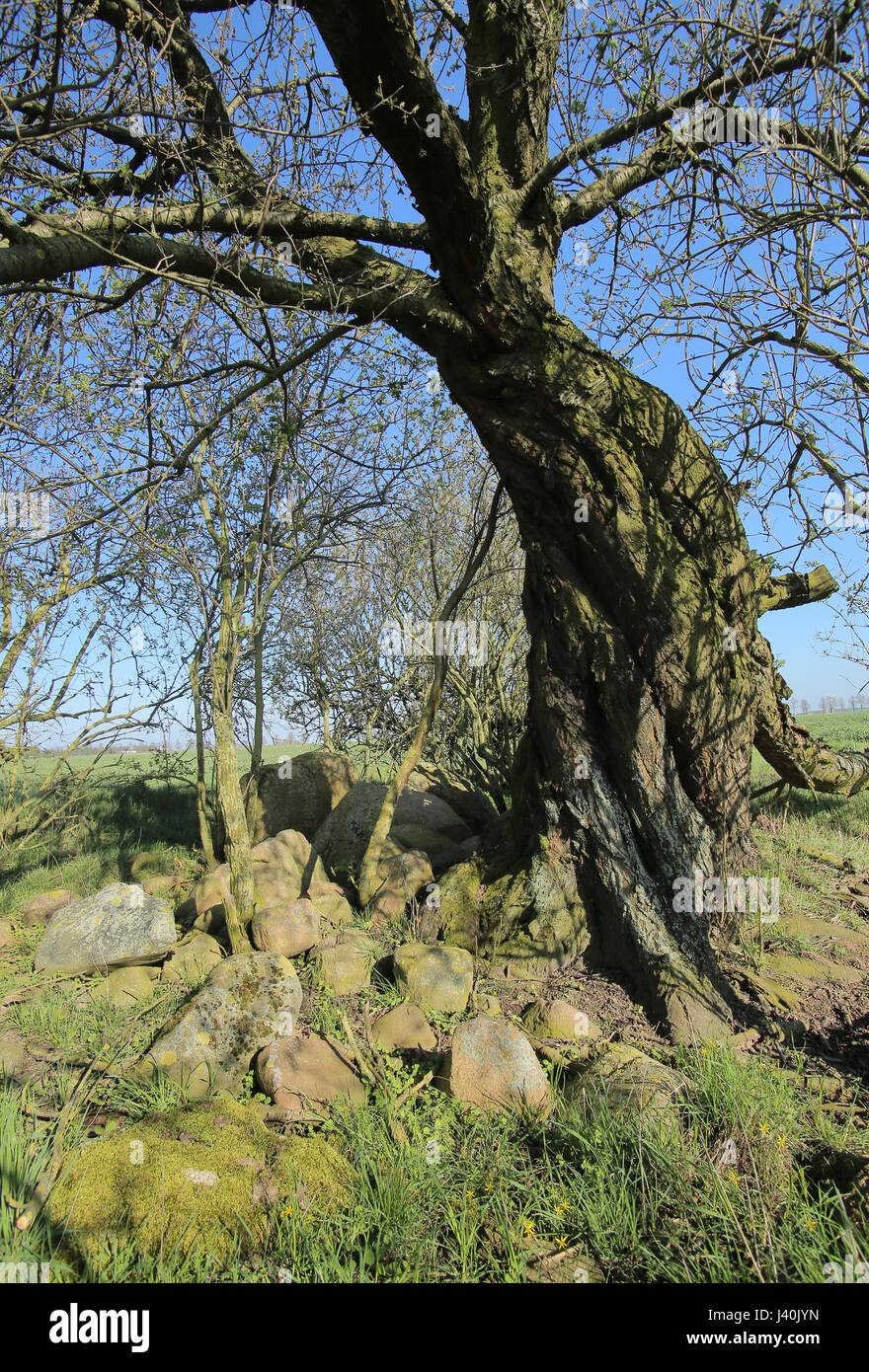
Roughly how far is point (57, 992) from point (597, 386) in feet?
15.5

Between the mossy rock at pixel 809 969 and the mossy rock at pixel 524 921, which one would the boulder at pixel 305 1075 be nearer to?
the mossy rock at pixel 524 921

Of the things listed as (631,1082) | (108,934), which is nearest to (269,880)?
(108,934)

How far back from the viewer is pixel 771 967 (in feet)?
14.5

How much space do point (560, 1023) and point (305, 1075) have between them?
49.9 inches

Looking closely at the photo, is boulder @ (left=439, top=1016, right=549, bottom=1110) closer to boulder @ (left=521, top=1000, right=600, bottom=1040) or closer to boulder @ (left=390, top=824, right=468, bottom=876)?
boulder @ (left=521, top=1000, right=600, bottom=1040)

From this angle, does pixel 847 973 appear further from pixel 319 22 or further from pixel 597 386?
pixel 319 22

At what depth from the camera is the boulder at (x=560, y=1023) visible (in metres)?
3.74

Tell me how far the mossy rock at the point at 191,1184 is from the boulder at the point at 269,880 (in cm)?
204

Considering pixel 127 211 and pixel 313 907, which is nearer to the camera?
pixel 127 211

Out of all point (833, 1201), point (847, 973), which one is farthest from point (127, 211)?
point (847, 973)

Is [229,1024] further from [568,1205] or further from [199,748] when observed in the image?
[199,748]

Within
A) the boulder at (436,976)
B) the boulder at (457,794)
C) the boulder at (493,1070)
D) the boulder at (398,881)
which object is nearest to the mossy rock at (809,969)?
the boulder at (436,976)
